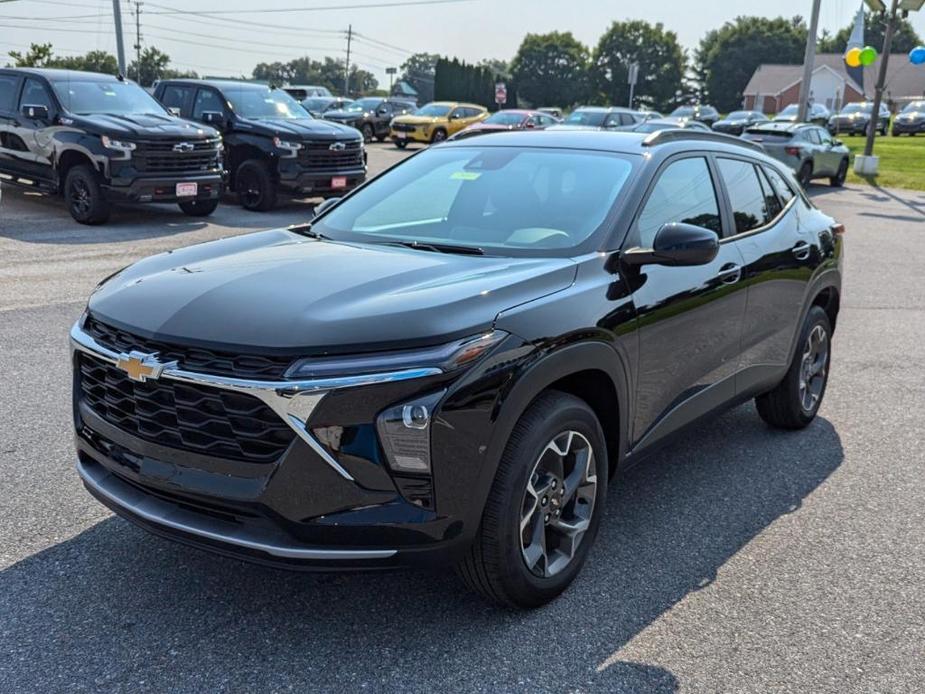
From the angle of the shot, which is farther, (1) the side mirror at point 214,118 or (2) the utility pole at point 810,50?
(2) the utility pole at point 810,50

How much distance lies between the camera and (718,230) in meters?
4.51

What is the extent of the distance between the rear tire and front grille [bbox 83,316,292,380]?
23.9 m

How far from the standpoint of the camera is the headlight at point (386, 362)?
276 cm

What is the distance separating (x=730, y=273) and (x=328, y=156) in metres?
11.7

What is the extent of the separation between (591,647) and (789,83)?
365ft

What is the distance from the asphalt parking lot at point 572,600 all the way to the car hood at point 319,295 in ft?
3.39

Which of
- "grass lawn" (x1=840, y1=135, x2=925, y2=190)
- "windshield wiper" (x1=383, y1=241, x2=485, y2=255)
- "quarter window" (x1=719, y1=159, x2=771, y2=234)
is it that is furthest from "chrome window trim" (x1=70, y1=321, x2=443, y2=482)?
"grass lawn" (x1=840, y1=135, x2=925, y2=190)

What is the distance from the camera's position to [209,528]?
9.51 feet

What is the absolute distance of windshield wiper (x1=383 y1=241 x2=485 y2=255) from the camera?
376 centimetres

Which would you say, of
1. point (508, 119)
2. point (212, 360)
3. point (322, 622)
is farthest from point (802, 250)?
point (508, 119)

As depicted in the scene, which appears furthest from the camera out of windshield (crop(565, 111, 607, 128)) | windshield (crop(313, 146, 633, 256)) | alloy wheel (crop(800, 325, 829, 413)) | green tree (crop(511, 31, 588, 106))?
green tree (crop(511, 31, 588, 106))

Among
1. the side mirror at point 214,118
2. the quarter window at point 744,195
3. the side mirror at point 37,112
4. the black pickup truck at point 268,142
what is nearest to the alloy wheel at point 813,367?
the quarter window at point 744,195

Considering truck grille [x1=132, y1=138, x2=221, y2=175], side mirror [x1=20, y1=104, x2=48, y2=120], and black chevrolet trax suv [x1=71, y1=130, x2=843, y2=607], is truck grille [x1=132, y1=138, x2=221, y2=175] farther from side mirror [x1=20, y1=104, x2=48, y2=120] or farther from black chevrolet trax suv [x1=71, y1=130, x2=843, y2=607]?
black chevrolet trax suv [x1=71, y1=130, x2=843, y2=607]

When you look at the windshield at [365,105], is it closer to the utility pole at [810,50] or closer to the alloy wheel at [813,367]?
the utility pole at [810,50]
